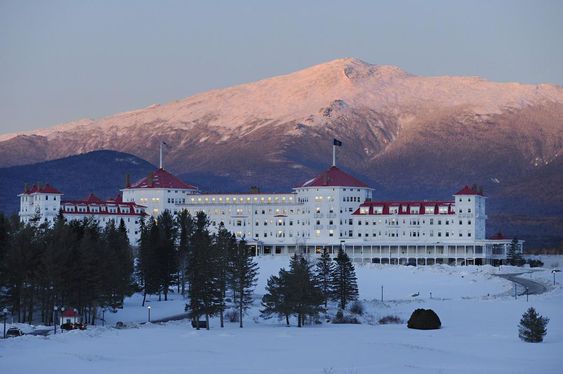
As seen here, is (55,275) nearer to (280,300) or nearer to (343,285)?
(280,300)

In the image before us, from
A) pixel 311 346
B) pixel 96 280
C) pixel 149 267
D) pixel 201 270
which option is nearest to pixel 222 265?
pixel 201 270

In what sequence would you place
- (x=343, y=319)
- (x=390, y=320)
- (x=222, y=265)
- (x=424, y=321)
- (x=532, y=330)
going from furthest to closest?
(x=390, y=320)
(x=343, y=319)
(x=222, y=265)
(x=424, y=321)
(x=532, y=330)

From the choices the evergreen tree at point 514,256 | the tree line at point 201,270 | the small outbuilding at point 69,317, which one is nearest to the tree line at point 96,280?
the tree line at point 201,270

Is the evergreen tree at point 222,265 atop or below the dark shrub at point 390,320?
atop

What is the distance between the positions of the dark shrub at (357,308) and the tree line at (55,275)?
22595 millimetres

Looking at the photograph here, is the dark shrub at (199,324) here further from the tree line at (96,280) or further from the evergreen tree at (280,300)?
the evergreen tree at (280,300)

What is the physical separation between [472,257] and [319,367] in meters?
122

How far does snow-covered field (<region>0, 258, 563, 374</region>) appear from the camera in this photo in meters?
73.7

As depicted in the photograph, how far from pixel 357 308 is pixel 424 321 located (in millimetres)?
15959

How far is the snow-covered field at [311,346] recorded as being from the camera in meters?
73.7

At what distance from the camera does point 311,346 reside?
86.4 meters

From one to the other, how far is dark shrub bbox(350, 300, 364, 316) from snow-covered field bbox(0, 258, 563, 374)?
1416mm

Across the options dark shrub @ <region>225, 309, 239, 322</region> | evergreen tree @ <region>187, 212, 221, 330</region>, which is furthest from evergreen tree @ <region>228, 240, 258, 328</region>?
evergreen tree @ <region>187, 212, 221, 330</region>

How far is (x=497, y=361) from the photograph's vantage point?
258ft
